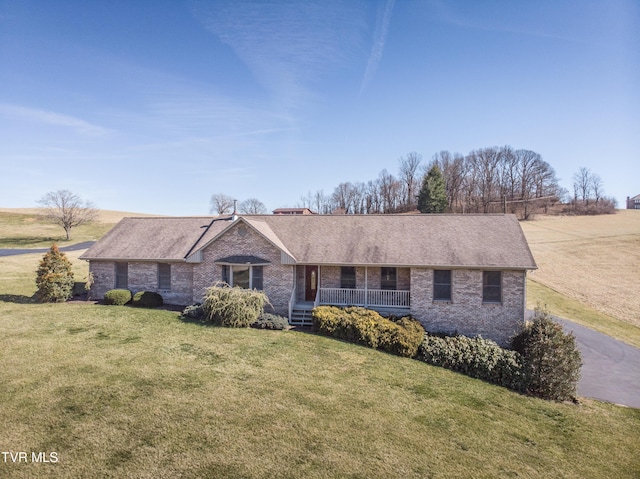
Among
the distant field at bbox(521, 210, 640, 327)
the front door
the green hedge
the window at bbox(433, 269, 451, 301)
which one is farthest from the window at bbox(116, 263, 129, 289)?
the distant field at bbox(521, 210, 640, 327)

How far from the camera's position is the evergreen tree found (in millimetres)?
67625

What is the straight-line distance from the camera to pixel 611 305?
29688mm

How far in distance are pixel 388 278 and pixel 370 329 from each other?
438 cm

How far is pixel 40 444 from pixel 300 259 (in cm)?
1420

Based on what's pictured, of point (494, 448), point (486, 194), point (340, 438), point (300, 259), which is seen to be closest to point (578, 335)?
point (494, 448)

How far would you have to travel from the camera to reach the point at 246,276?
2112 centimetres

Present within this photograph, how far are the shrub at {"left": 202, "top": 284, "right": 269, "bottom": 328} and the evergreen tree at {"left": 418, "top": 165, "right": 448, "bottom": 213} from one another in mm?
54671

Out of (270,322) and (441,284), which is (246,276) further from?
(441,284)

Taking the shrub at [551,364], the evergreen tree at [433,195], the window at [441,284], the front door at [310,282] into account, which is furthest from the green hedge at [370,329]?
the evergreen tree at [433,195]

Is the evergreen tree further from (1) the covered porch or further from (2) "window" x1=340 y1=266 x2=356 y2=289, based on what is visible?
(2) "window" x1=340 y1=266 x2=356 y2=289

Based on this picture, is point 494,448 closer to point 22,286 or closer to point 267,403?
point 267,403

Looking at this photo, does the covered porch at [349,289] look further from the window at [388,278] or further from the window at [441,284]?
the window at [441,284]

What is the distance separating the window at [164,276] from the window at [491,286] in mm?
19539

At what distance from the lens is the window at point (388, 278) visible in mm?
20906
